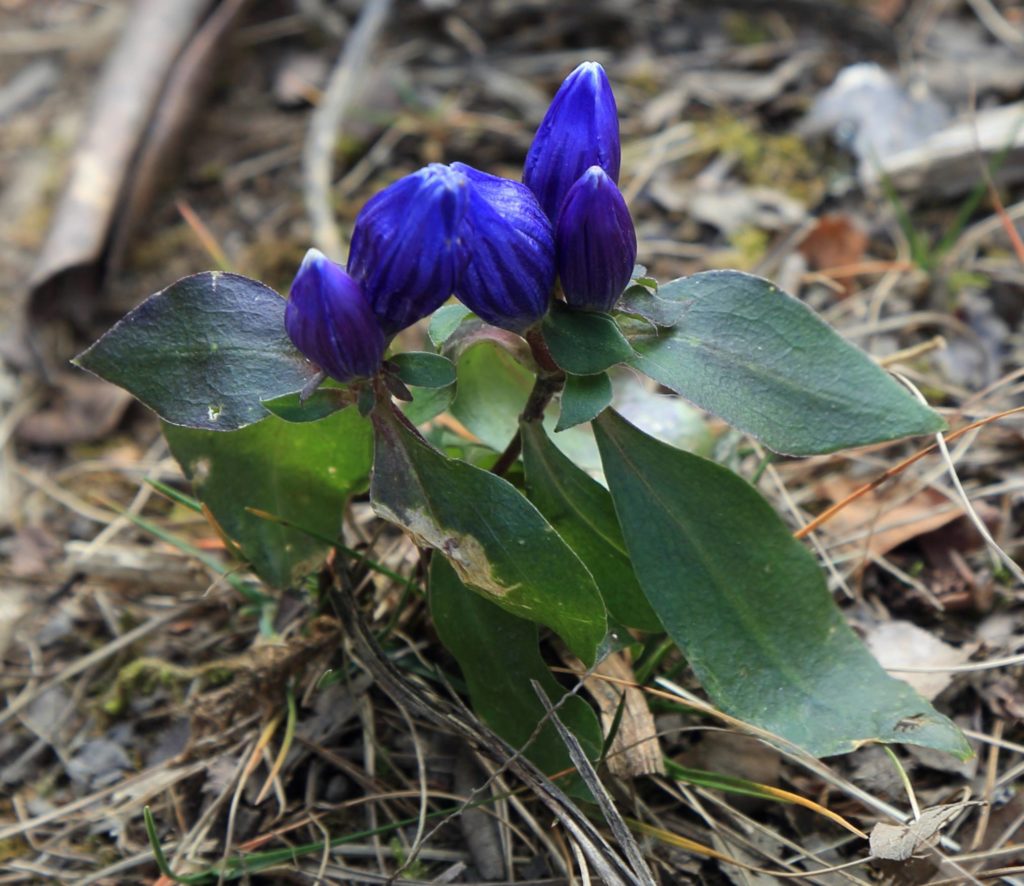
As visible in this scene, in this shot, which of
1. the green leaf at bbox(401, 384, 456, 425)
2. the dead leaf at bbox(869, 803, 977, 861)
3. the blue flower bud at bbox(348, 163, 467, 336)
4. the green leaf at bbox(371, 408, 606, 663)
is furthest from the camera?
the green leaf at bbox(401, 384, 456, 425)

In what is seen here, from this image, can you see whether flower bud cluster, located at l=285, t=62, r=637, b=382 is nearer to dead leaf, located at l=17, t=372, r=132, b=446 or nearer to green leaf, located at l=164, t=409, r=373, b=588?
green leaf, located at l=164, t=409, r=373, b=588

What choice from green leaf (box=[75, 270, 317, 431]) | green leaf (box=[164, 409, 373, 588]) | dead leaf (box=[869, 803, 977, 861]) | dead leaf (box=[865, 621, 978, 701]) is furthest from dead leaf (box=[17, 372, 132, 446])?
dead leaf (box=[869, 803, 977, 861])

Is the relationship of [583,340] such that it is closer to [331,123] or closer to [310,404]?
[310,404]

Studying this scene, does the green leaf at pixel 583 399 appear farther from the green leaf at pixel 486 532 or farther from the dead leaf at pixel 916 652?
the dead leaf at pixel 916 652

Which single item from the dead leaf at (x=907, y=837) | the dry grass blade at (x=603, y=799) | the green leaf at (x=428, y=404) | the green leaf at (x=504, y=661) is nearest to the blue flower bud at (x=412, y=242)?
the green leaf at (x=428, y=404)

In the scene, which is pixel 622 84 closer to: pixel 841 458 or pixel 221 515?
pixel 841 458

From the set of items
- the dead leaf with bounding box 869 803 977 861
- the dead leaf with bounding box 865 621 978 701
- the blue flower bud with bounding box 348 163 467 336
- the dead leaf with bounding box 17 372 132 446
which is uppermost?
the blue flower bud with bounding box 348 163 467 336
